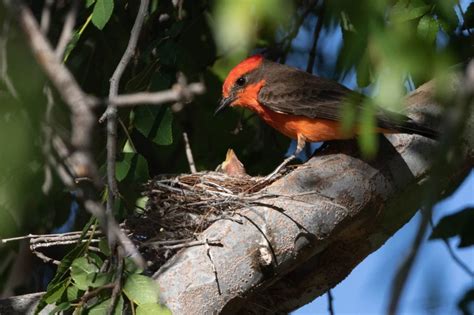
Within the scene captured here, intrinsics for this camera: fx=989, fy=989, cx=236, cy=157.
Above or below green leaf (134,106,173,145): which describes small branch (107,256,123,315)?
below

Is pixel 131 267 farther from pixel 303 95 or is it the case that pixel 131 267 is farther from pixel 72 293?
pixel 303 95

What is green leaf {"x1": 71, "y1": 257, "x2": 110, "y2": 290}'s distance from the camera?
4035mm

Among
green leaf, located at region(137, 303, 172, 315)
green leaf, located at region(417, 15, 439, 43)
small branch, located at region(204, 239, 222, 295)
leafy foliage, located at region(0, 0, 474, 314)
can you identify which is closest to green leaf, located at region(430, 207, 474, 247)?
leafy foliage, located at region(0, 0, 474, 314)

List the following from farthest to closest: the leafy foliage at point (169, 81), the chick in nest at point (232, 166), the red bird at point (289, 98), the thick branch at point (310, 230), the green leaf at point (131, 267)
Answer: the chick in nest at point (232, 166), the red bird at point (289, 98), the thick branch at point (310, 230), the green leaf at point (131, 267), the leafy foliage at point (169, 81)

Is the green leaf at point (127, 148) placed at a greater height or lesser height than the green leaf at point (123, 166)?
greater

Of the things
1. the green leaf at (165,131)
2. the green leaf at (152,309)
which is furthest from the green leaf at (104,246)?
the green leaf at (165,131)

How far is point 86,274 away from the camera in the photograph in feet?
13.8

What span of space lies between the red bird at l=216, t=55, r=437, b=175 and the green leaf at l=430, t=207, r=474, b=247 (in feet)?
3.53

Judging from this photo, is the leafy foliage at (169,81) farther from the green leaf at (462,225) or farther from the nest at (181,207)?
the nest at (181,207)

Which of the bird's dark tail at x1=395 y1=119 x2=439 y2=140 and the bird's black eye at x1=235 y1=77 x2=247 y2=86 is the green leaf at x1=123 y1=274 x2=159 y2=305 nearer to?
the bird's dark tail at x1=395 y1=119 x2=439 y2=140

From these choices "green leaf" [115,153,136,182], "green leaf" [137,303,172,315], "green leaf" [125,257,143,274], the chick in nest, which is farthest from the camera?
the chick in nest

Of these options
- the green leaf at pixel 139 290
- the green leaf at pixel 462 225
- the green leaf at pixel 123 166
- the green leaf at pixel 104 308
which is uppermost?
the green leaf at pixel 462 225

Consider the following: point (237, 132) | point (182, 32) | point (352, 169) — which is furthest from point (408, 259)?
point (237, 132)

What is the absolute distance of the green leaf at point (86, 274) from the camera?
4.04 m
